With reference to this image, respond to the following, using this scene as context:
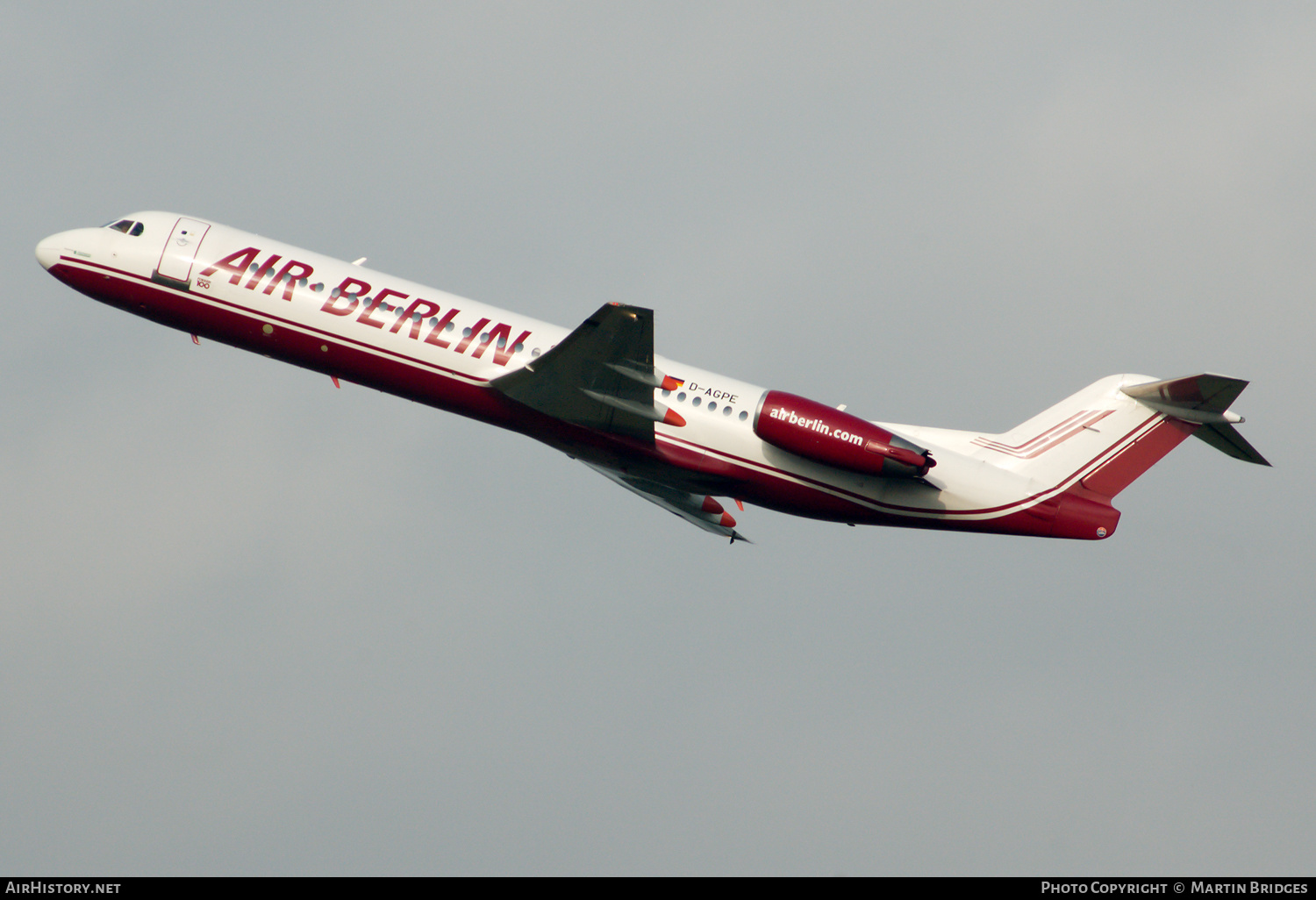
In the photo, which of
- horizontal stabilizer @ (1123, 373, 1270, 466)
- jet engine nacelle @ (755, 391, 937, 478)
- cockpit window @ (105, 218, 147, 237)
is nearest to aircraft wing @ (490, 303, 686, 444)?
jet engine nacelle @ (755, 391, 937, 478)

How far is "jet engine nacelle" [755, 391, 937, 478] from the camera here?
26.4 meters

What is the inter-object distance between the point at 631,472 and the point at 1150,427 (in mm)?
12069

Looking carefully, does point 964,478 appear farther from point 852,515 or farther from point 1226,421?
point 1226,421

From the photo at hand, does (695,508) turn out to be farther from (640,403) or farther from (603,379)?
(603,379)

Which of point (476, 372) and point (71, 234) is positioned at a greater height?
point (71, 234)

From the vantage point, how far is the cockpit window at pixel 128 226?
29.7 meters

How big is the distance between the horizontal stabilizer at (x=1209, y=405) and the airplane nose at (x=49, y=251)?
25821mm

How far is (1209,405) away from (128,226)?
83.0 ft

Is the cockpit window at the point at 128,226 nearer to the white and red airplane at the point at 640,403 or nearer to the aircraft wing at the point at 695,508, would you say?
the white and red airplane at the point at 640,403

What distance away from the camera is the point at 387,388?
93.5 ft

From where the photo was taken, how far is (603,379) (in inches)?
1030

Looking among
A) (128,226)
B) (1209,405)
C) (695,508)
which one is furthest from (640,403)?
(128,226)
